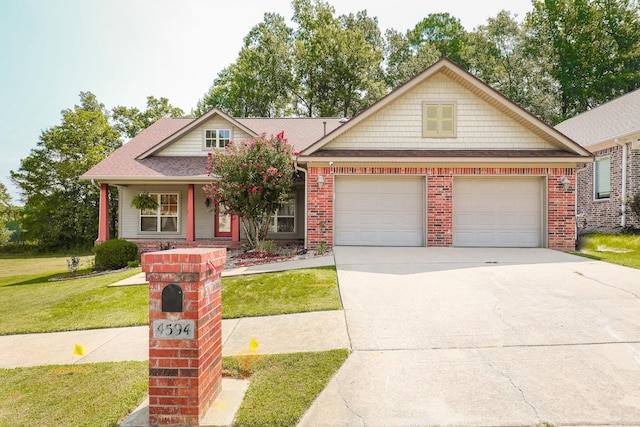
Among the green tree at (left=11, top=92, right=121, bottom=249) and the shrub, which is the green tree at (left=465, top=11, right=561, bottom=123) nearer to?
the shrub

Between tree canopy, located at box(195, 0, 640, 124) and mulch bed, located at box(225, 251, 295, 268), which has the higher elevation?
tree canopy, located at box(195, 0, 640, 124)

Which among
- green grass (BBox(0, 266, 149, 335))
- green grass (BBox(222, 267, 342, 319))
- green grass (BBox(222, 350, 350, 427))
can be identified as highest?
green grass (BBox(222, 267, 342, 319))

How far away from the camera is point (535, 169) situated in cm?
1131

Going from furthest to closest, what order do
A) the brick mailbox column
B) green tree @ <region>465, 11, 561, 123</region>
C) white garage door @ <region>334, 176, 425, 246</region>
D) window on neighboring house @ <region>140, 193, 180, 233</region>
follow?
green tree @ <region>465, 11, 561, 123</region>, window on neighboring house @ <region>140, 193, 180, 233</region>, white garage door @ <region>334, 176, 425, 246</region>, the brick mailbox column

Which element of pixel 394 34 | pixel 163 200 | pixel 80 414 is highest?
pixel 394 34

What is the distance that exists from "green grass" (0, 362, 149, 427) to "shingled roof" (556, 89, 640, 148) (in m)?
17.0

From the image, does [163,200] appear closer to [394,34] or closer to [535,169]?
[535,169]

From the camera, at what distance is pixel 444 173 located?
11.4 metres

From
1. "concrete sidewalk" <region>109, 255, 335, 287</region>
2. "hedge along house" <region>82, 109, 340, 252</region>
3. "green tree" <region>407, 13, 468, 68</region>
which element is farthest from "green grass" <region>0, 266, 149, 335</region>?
"green tree" <region>407, 13, 468, 68</region>

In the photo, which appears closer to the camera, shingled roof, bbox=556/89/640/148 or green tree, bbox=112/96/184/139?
shingled roof, bbox=556/89/640/148

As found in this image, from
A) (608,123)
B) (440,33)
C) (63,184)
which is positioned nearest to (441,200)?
(608,123)

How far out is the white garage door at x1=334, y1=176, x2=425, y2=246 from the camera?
11617mm

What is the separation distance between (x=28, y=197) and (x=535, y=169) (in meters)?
28.7

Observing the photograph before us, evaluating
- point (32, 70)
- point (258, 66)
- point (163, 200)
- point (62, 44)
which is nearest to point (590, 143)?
point (163, 200)
